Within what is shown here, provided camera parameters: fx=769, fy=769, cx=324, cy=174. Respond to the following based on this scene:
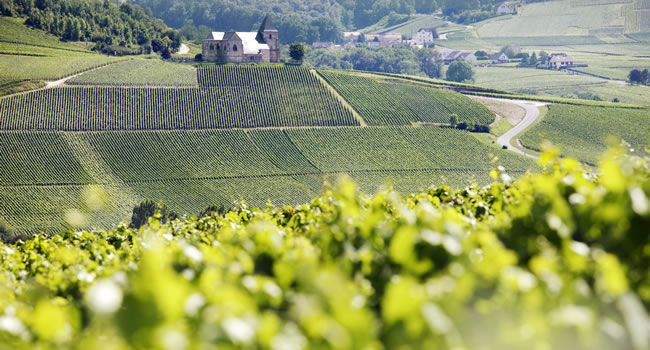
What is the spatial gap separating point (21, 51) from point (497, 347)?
108352mm

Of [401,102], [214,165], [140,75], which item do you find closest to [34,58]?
[140,75]

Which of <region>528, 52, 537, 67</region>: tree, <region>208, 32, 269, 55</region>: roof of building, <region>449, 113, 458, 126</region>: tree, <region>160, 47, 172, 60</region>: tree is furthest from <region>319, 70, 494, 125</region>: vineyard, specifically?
<region>528, 52, 537, 67</region>: tree

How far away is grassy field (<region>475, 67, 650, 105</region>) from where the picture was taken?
137250 millimetres

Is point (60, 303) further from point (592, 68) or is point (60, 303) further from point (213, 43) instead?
point (592, 68)

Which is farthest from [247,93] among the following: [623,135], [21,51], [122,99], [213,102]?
[623,135]

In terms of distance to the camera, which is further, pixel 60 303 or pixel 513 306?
pixel 60 303

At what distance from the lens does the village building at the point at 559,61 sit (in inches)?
7023

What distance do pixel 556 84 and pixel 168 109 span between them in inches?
3642

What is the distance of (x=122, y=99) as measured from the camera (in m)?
89.9

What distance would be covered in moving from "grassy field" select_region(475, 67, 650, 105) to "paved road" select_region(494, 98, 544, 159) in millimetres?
31099

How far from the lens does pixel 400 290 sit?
528 cm

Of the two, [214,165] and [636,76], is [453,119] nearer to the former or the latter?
[214,165]

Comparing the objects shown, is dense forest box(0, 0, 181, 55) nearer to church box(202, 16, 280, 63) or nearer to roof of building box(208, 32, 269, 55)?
church box(202, 16, 280, 63)

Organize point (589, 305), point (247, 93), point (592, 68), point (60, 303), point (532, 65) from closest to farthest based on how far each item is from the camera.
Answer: point (589, 305) < point (60, 303) < point (247, 93) < point (592, 68) < point (532, 65)
